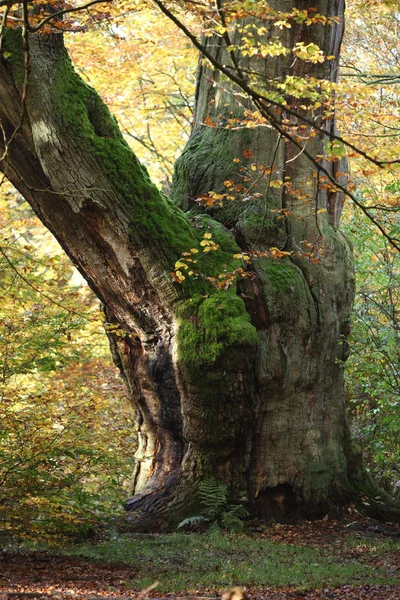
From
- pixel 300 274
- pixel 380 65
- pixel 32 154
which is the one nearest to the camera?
pixel 32 154

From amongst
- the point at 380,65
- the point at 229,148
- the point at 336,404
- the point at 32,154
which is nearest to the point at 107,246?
the point at 32,154

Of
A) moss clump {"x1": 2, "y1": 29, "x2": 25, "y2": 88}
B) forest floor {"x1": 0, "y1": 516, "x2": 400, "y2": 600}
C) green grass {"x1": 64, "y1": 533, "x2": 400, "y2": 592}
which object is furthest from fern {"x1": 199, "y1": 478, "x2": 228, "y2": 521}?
moss clump {"x1": 2, "y1": 29, "x2": 25, "y2": 88}

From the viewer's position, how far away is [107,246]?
8.23 metres

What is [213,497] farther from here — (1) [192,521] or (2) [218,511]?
(1) [192,521]

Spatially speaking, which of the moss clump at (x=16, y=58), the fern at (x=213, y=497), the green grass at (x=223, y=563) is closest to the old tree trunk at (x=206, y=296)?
the moss clump at (x=16, y=58)

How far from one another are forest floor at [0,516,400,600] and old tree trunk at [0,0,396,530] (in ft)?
2.94

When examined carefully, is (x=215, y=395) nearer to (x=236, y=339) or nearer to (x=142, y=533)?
(x=236, y=339)

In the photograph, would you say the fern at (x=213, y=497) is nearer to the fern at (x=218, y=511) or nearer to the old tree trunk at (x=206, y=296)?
the fern at (x=218, y=511)

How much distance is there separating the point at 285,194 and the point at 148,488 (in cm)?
421

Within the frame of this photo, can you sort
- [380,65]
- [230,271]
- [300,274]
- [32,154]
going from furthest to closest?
[380,65]
[300,274]
[230,271]
[32,154]

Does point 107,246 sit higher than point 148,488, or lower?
higher

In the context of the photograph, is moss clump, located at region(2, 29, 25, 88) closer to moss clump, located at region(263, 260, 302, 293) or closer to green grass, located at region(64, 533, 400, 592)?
moss clump, located at region(263, 260, 302, 293)

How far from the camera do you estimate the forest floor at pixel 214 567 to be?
571 centimetres

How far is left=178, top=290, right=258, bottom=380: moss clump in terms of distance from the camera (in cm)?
827
